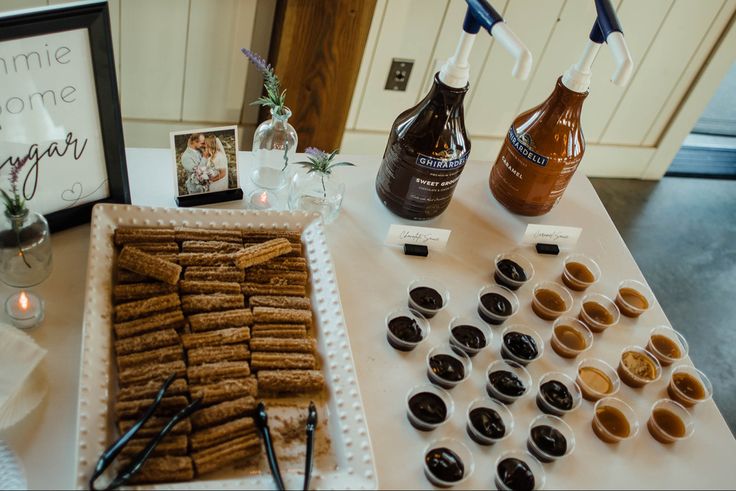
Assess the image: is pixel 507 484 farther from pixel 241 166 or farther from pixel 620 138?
pixel 620 138

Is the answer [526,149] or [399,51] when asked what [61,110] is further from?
[399,51]

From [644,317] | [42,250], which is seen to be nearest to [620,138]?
[644,317]

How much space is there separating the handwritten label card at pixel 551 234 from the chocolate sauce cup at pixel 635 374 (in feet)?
1.00

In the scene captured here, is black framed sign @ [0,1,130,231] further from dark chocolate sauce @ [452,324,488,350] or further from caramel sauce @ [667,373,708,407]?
caramel sauce @ [667,373,708,407]

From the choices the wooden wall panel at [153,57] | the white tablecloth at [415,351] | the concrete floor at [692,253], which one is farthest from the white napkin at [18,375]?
the concrete floor at [692,253]

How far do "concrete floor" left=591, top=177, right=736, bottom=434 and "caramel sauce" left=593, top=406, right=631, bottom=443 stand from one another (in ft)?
4.45

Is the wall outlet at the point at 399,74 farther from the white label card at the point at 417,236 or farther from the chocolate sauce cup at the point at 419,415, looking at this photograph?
the chocolate sauce cup at the point at 419,415

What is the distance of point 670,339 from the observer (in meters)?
1.40

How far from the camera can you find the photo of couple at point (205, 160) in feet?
4.41

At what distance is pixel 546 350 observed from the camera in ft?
4.41

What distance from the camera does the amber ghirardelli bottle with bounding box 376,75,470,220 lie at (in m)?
1.36

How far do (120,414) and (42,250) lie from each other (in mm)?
336

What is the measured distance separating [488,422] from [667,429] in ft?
1.11

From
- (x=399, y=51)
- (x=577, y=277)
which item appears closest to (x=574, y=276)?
(x=577, y=277)
